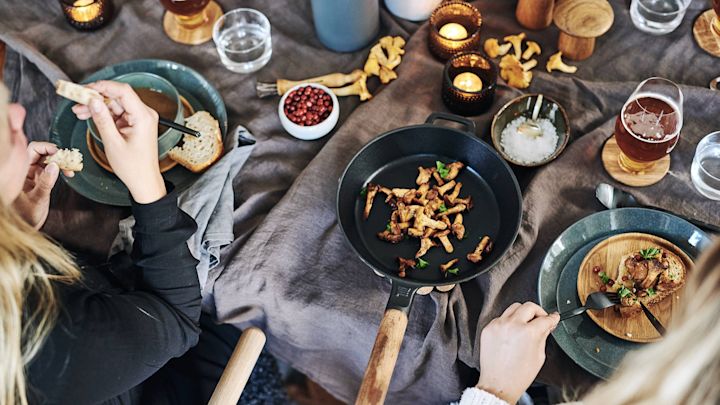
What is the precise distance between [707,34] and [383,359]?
0.96 metres

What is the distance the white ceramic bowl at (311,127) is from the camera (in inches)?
54.8

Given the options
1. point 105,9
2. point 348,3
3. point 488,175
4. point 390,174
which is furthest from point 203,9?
point 488,175

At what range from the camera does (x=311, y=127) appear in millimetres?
1390

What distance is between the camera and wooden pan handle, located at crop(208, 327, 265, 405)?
3.84ft

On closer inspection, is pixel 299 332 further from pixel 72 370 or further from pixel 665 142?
pixel 665 142

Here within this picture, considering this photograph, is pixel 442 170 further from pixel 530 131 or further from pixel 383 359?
pixel 383 359

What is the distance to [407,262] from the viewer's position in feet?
4.07

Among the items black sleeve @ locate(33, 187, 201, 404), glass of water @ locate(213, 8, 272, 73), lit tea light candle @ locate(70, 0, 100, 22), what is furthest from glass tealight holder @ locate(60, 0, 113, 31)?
black sleeve @ locate(33, 187, 201, 404)

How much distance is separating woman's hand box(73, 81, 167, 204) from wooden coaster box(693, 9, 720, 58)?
1095mm

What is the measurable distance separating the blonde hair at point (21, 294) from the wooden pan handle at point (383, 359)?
0.48 metres

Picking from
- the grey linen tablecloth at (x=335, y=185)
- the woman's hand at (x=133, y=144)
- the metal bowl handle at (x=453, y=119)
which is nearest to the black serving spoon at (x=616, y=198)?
the grey linen tablecloth at (x=335, y=185)

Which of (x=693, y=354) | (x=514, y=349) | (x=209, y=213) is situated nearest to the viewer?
(x=693, y=354)

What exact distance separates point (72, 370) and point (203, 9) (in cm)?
85

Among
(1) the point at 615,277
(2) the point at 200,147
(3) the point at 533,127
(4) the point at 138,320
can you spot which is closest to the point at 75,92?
(2) the point at 200,147
